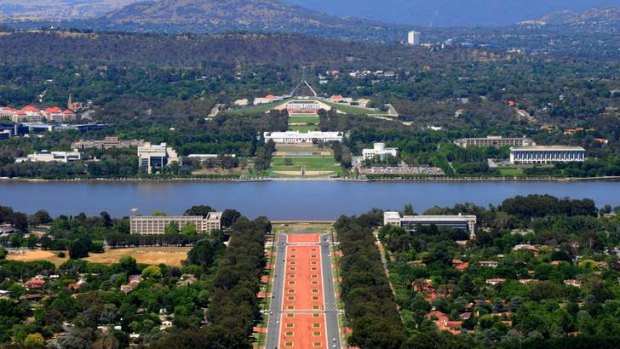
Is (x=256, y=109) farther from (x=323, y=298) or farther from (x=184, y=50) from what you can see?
(x=323, y=298)

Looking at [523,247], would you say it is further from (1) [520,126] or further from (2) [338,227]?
(1) [520,126]

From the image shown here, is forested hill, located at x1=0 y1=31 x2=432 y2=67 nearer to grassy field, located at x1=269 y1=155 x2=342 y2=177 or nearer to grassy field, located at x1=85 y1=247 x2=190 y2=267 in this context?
grassy field, located at x1=269 y1=155 x2=342 y2=177

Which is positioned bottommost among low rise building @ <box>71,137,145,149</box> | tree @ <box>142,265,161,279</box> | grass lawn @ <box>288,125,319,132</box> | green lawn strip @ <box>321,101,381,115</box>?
tree @ <box>142,265,161,279</box>

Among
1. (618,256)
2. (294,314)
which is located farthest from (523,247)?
(294,314)

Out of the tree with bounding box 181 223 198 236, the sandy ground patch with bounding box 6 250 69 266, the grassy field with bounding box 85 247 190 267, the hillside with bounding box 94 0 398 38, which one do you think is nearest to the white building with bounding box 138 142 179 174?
the tree with bounding box 181 223 198 236

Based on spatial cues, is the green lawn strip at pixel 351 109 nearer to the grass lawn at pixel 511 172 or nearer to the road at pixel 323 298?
the grass lawn at pixel 511 172
